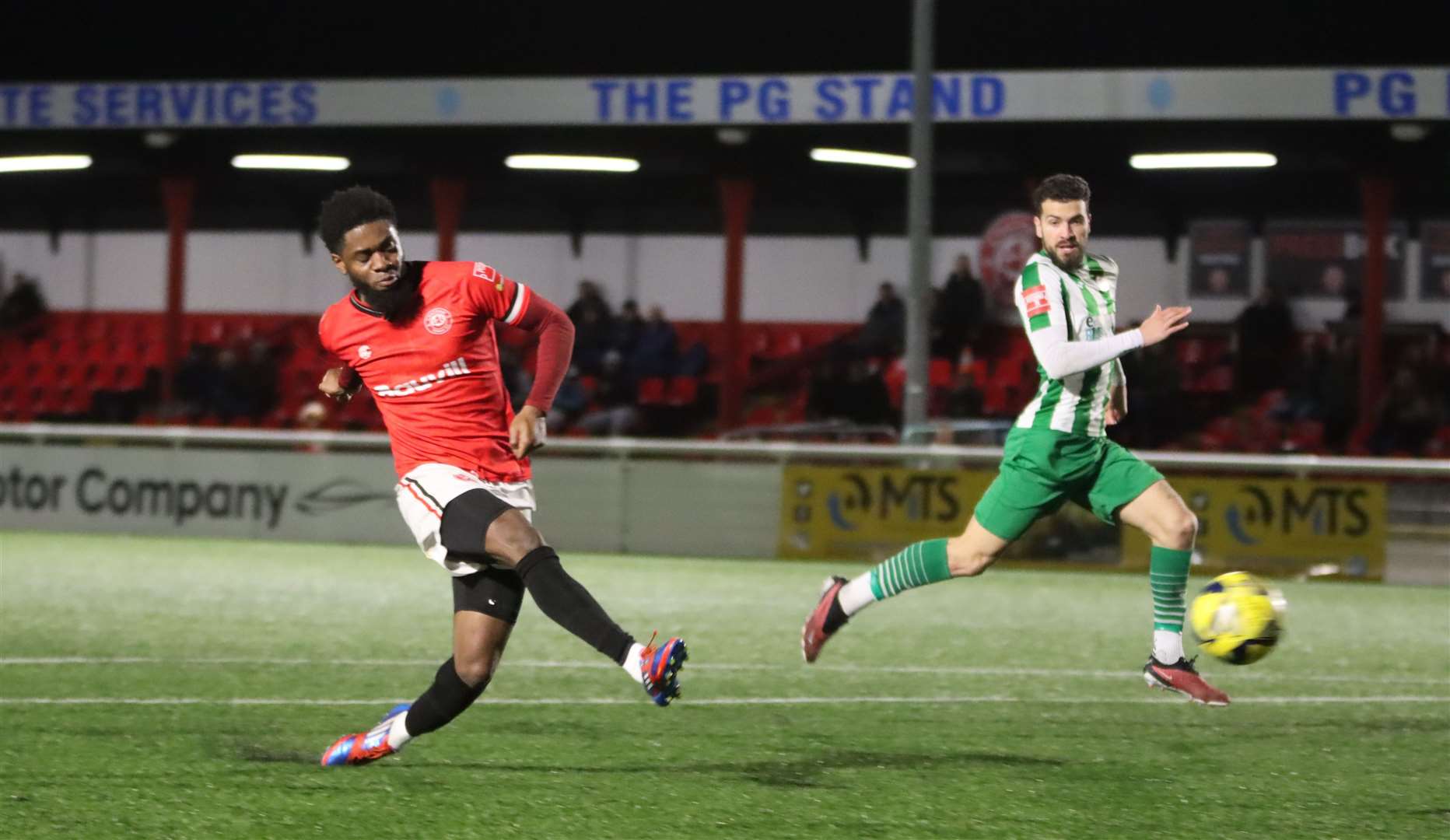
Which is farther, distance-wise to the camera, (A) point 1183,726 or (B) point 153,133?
(B) point 153,133

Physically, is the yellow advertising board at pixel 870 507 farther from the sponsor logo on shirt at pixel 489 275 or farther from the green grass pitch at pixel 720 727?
the sponsor logo on shirt at pixel 489 275

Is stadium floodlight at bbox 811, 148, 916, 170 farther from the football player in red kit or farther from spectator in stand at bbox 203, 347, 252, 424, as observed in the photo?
the football player in red kit

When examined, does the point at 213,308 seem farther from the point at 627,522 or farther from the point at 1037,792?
the point at 1037,792

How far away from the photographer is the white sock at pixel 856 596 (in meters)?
6.96

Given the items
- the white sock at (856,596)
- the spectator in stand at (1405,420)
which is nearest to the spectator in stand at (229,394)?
the spectator in stand at (1405,420)

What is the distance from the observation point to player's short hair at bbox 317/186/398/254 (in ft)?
17.6

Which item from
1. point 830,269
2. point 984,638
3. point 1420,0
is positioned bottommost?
point 984,638

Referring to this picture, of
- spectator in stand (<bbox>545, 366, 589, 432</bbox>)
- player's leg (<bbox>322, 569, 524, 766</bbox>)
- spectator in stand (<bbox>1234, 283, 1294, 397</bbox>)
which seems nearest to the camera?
player's leg (<bbox>322, 569, 524, 766</bbox>)

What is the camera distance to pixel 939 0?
68.2ft

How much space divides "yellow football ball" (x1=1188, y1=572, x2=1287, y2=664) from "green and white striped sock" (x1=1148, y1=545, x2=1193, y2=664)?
3.0 inches

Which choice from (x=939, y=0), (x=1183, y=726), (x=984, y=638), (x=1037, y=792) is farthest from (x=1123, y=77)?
(x=1037, y=792)

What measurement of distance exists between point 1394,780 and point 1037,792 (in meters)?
1.16

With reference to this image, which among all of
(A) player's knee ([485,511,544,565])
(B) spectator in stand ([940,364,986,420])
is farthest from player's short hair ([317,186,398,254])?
(B) spectator in stand ([940,364,986,420])

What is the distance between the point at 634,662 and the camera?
5.12 m
